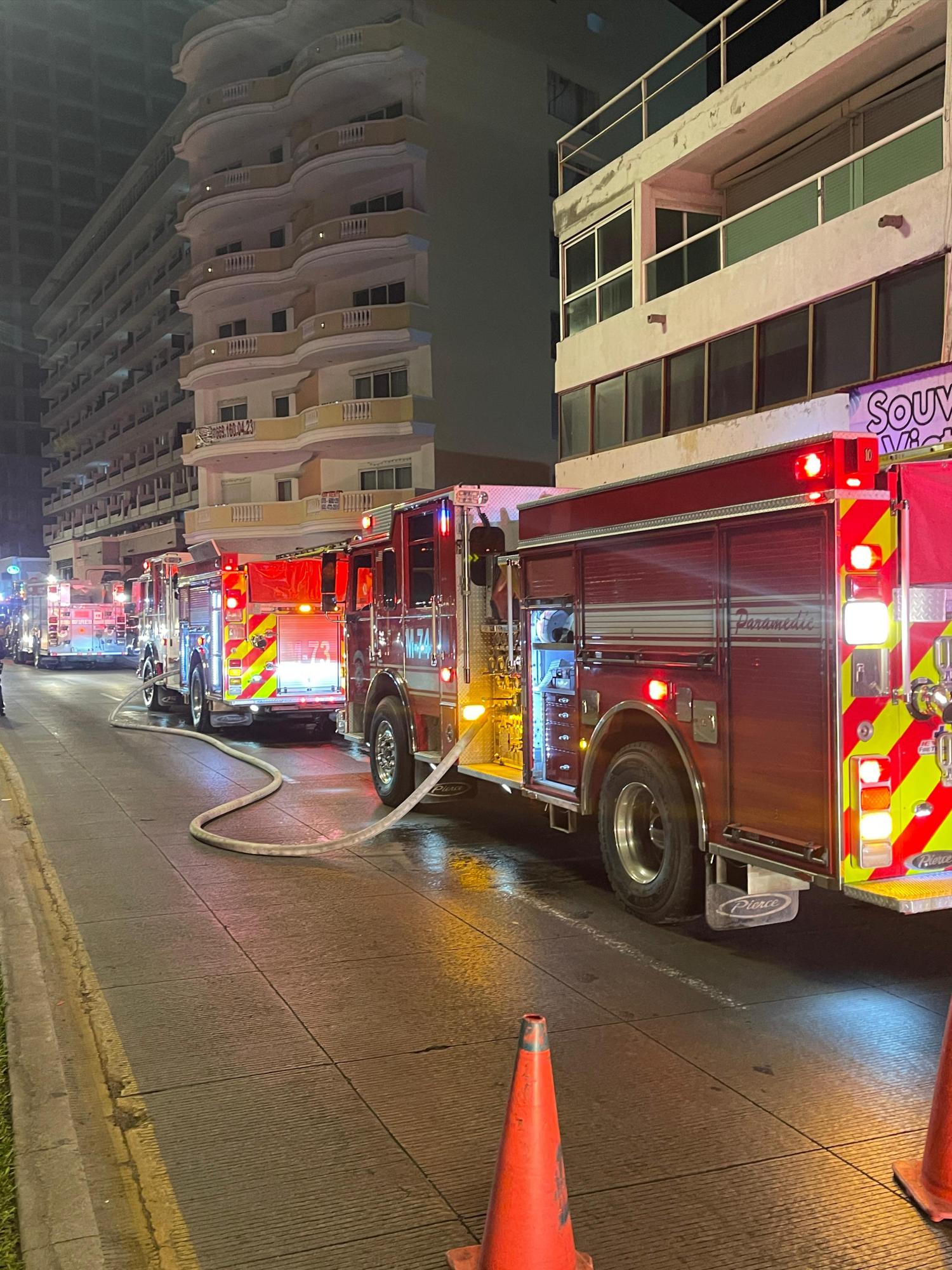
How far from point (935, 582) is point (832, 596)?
1.95 feet

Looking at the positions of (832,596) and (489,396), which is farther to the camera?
(489,396)

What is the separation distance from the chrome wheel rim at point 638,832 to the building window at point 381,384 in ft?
100

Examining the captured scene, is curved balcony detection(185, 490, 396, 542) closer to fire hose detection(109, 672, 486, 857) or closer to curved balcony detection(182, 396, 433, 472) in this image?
curved balcony detection(182, 396, 433, 472)

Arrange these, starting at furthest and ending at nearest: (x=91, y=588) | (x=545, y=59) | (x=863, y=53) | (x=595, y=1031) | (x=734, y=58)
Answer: (x=91, y=588), (x=545, y=59), (x=734, y=58), (x=863, y=53), (x=595, y=1031)

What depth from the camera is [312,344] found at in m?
37.4

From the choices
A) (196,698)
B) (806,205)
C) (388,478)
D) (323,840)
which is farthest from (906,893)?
(388,478)

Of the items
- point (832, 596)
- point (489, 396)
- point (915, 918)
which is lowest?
point (915, 918)

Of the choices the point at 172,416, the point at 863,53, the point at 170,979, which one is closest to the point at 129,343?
the point at 172,416

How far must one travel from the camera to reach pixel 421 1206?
357 centimetres

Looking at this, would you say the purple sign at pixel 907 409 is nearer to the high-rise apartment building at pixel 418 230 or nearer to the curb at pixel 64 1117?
the curb at pixel 64 1117

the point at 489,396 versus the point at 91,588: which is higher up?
the point at 489,396

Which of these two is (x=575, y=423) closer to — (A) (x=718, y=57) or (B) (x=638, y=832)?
(A) (x=718, y=57)

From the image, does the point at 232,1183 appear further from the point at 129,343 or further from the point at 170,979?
the point at 129,343

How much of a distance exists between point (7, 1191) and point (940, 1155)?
117 inches
